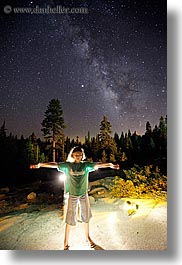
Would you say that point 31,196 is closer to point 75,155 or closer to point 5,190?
point 5,190

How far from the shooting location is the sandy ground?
6.18ft

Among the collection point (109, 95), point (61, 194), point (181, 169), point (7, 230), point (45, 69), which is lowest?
point (7, 230)

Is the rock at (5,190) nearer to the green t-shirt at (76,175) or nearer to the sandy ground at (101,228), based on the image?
the sandy ground at (101,228)

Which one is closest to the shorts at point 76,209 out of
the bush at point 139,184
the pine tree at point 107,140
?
the bush at point 139,184

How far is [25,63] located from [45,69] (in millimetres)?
118

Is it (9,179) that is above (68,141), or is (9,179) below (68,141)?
below

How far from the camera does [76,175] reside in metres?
1.93

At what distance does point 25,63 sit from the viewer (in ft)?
6.61

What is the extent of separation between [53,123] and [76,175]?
31cm

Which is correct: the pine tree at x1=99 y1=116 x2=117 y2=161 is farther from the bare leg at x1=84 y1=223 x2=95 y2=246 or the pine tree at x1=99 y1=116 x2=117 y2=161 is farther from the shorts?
the bare leg at x1=84 y1=223 x2=95 y2=246

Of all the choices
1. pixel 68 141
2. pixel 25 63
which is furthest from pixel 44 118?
pixel 25 63

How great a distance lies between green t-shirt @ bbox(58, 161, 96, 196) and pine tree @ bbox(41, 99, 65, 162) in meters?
0.13

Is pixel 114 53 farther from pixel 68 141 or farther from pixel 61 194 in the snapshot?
pixel 61 194

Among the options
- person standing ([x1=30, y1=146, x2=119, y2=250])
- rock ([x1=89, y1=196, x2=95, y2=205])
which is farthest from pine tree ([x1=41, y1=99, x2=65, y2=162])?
rock ([x1=89, y1=196, x2=95, y2=205])
